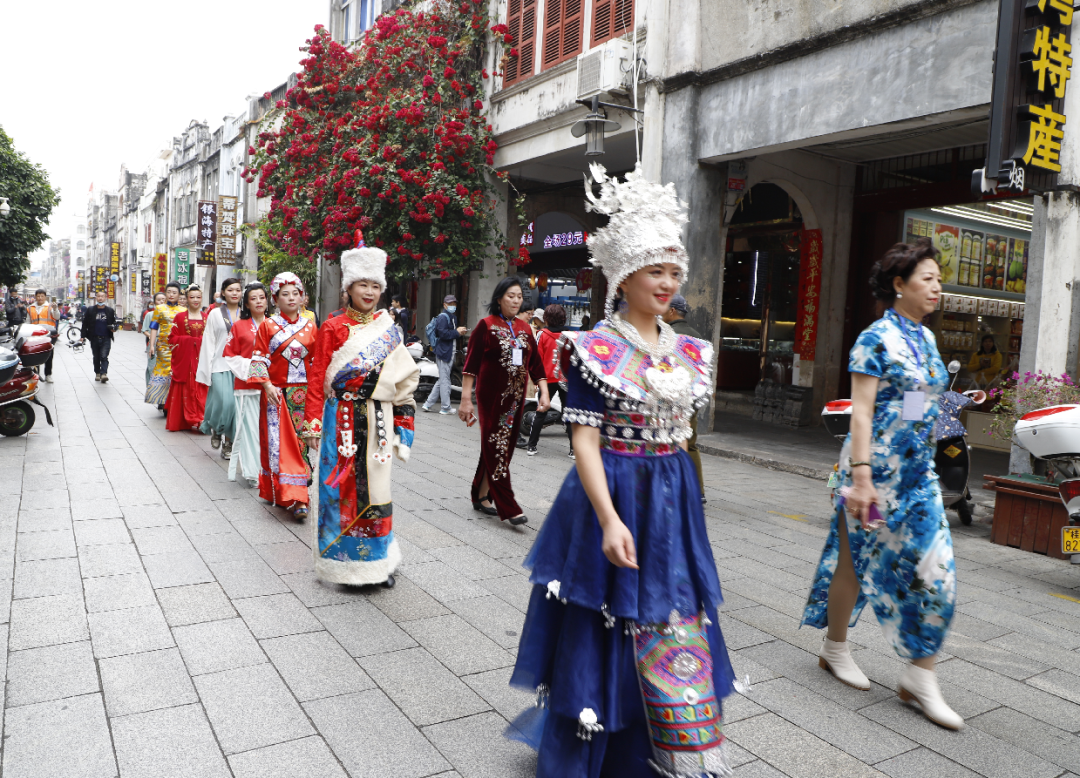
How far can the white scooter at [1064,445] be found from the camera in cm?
477

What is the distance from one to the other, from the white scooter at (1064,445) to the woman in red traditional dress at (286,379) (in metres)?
4.68

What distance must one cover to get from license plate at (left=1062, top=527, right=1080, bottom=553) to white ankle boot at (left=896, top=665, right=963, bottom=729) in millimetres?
2176

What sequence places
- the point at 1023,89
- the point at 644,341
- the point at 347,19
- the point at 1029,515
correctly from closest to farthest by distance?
the point at 644,341 → the point at 1029,515 → the point at 1023,89 → the point at 347,19

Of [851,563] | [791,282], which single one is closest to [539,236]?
[791,282]

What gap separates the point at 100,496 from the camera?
6207 mm

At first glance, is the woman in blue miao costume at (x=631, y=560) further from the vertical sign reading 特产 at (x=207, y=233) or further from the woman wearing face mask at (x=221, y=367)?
the vertical sign reading 特产 at (x=207, y=233)

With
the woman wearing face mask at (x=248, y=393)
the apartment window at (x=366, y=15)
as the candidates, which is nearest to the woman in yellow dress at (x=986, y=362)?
the woman wearing face mask at (x=248, y=393)

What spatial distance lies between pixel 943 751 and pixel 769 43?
8142 mm

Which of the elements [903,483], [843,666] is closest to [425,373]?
[843,666]

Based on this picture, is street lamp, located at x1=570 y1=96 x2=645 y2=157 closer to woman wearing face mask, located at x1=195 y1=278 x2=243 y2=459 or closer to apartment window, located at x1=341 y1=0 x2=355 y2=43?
woman wearing face mask, located at x1=195 y1=278 x2=243 y2=459

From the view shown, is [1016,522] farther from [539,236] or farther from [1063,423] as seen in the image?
[539,236]

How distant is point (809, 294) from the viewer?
39.2 ft

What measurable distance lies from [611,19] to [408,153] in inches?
159

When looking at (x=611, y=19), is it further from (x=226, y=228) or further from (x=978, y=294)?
(x=226, y=228)
